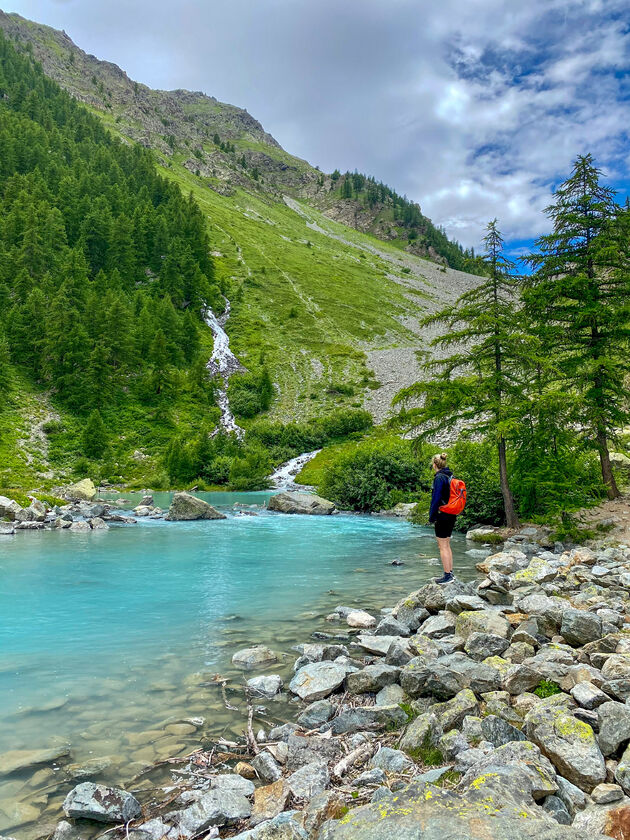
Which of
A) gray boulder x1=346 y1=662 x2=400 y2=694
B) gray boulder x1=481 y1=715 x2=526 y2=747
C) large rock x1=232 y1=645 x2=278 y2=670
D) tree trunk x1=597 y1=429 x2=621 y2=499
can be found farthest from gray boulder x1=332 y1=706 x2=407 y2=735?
tree trunk x1=597 y1=429 x2=621 y2=499

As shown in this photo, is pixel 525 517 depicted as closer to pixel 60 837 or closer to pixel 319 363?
pixel 60 837

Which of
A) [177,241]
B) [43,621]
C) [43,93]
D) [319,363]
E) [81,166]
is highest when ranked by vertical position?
[43,93]

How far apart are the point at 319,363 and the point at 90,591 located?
74213 mm

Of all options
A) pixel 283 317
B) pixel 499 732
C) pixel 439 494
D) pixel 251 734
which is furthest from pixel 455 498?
pixel 283 317

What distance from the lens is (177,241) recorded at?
9325 centimetres

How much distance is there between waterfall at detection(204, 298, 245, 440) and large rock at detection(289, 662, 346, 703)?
2183 inches

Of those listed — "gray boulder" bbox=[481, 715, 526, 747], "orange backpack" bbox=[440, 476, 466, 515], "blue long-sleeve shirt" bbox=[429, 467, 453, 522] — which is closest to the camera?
"gray boulder" bbox=[481, 715, 526, 747]

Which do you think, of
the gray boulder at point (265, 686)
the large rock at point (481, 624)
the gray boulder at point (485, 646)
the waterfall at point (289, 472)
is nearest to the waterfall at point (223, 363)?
the waterfall at point (289, 472)

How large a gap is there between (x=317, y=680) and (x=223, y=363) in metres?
76.4

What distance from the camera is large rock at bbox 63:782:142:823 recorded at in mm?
4355

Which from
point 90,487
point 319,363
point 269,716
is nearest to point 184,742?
point 269,716

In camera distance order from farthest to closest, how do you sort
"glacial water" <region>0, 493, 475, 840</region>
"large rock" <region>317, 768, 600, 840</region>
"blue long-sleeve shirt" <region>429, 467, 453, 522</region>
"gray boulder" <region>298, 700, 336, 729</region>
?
"blue long-sleeve shirt" <region>429, 467, 453, 522</region>, "gray boulder" <region>298, 700, 336, 729</region>, "glacial water" <region>0, 493, 475, 840</region>, "large rock" <region>317, 768, 600, 840</region>

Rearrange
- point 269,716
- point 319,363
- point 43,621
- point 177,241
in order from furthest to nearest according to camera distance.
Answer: point 177,241, point 319,363, point 43,621, point 269,716

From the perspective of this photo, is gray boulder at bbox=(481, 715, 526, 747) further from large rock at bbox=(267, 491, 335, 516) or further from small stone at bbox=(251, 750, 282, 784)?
large rock at bbox=(267, 491, 335, 516)
